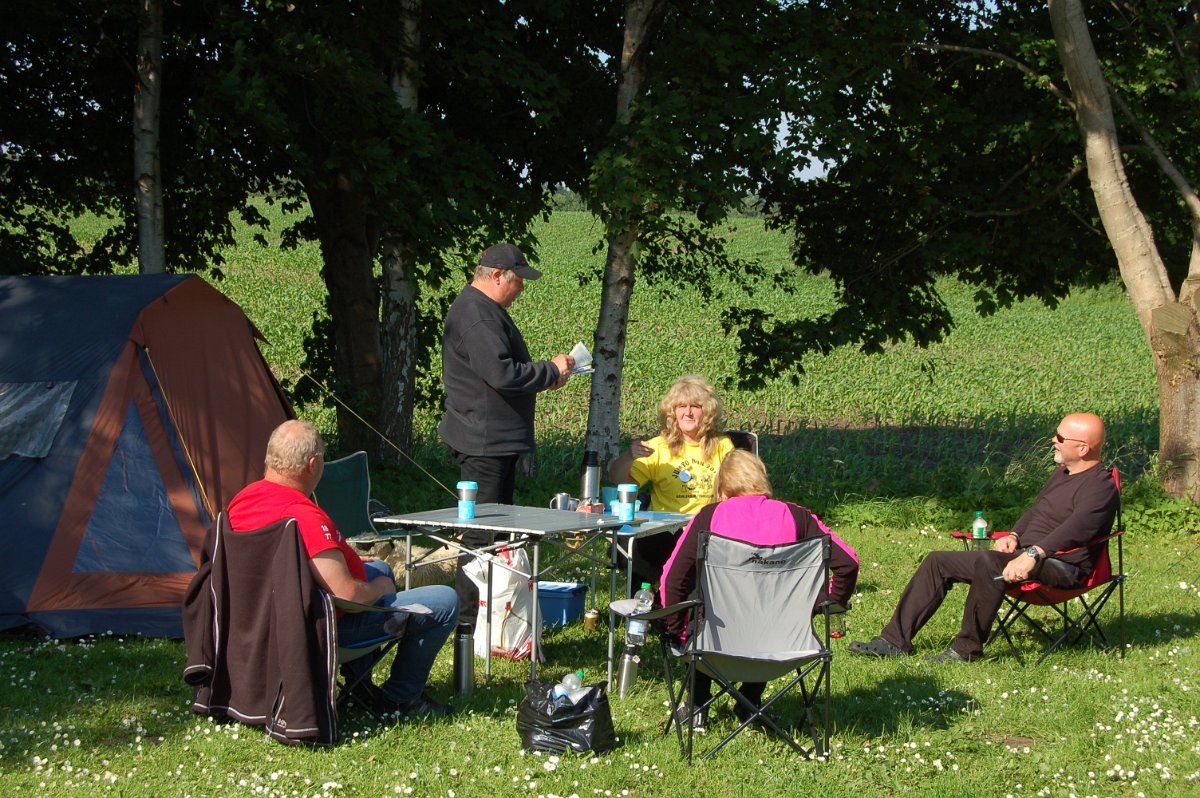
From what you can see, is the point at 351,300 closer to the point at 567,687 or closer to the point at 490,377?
the point at 490,377

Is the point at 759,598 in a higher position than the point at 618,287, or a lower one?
lower

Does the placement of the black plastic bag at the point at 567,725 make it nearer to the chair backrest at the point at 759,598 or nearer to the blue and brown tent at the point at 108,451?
the chair backrest at the point at 759,598

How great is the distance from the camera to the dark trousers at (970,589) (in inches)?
219

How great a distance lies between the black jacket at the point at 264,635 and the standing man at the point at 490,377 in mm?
1258

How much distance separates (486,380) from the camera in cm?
538

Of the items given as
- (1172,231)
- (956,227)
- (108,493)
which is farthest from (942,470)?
(108,493)

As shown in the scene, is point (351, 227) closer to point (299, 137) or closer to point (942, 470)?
point (299, 137)

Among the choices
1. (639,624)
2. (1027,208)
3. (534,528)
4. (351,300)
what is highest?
(1027,208)

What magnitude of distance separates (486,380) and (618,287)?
4817mm

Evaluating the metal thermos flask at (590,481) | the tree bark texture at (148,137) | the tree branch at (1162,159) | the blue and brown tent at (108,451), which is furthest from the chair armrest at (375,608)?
the tree branch at (1162,159)

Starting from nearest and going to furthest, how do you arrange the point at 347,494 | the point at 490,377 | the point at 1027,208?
1. the point at 490,377
2. the point at 347,494
3. the point at 1027,208

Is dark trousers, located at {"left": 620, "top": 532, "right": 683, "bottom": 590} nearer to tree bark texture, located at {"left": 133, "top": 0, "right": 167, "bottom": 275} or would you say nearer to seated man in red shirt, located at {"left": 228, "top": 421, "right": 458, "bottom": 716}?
seated man in red shirt, located at {"left": 228, "top": 421, "right": 458, "bottom": 716}

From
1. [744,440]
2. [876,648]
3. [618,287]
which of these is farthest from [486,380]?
[618,287]

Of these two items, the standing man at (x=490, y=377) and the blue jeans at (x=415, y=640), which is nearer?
the blue jeans at (x=415, y=640)
